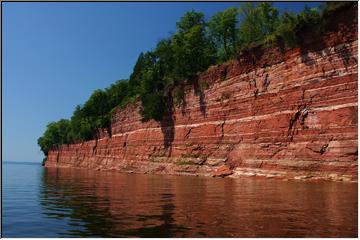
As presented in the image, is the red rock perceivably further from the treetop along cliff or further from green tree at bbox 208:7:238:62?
green tree at bbox 208:7:238:62

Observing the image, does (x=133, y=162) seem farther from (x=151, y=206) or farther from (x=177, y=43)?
(x=151, y=206)

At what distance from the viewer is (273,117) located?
28.2 meters

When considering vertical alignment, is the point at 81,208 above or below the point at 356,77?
below

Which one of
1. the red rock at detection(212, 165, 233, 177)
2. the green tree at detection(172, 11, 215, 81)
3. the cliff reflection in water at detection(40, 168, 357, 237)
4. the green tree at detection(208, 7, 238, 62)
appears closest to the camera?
the cliff reflection in water at detection(40, 168, 357, 237)

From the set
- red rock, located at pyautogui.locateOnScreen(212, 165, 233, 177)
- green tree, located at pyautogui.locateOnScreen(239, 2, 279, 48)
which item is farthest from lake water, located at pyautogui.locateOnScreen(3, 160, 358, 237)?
green tree, located at pyautogui.locateOnScreen(239, 2, 279, 48)

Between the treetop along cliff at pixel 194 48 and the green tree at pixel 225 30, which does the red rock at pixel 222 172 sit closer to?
the treetop along cliff at pixel 194 48

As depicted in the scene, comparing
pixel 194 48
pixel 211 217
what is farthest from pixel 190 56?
pixel 211 217

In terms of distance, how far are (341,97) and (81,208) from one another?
57.7 feet

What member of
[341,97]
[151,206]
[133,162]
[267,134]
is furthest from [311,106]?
[133,162]

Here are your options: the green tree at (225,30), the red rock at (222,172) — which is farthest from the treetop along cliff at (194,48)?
the red rock at (222,172)

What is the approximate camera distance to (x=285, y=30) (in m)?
27.7

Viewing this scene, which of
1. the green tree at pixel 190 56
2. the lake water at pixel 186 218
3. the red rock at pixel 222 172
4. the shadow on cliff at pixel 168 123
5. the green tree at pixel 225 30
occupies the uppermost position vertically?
the green tree at pixel 225 30

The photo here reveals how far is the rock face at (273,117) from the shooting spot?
23.1m

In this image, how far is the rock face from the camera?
75.8ft
